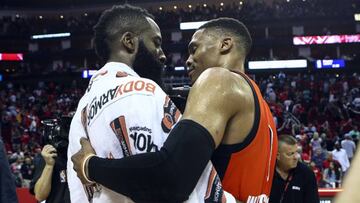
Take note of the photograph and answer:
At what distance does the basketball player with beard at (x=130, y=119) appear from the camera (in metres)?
1.70

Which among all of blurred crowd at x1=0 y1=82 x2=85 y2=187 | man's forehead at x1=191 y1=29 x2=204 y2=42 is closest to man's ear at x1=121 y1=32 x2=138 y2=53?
man's forehead at x1=191 y1=29 x2=204 y2=42

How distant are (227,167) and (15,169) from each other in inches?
494

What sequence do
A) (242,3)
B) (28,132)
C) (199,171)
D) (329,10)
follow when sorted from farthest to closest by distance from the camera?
(242,3) → (329,10) → (28,132) → (199,171)

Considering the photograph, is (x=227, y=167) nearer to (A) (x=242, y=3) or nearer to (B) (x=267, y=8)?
(B) (x=267, y=8)

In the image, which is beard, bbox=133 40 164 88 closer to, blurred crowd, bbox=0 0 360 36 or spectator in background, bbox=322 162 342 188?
spectator in background, bbox=322 162 342 188

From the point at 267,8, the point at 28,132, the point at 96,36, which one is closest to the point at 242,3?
the point at 267,8

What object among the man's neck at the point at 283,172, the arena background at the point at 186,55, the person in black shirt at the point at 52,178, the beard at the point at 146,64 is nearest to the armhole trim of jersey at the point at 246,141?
the beard at the point at 146,64

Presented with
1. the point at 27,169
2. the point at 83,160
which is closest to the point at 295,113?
the point at 27,169

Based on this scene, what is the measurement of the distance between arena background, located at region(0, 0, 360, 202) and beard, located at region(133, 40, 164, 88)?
59.5 feet

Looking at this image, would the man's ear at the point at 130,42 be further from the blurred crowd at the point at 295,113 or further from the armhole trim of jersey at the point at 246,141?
the blurred crowd at the point at 295,113

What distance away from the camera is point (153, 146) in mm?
1723

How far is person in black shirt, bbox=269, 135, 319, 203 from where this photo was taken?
13.9 feet

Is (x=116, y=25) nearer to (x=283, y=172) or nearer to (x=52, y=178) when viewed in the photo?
(x=52, y=178)

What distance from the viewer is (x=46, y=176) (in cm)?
383
